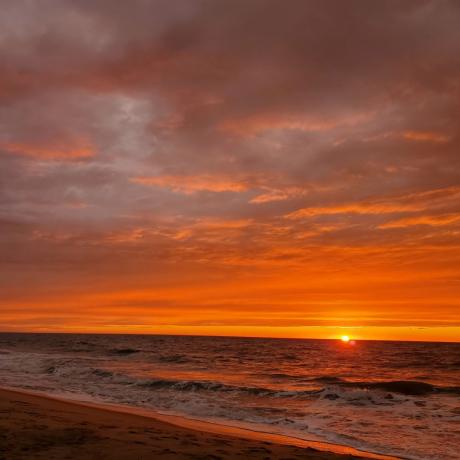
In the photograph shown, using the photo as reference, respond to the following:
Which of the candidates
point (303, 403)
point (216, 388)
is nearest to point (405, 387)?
point (303, 403)

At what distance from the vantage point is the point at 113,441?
34.4 feet

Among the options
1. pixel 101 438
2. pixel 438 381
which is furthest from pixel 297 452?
pixel 438 381

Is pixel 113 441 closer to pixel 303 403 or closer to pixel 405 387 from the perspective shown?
pixel 303 403

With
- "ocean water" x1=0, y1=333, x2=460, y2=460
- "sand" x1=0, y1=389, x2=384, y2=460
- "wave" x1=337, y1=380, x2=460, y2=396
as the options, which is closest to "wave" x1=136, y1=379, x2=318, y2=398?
"ocean water" x1=0, y1=333, x2=460, y2=460

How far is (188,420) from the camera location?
56.1 ft

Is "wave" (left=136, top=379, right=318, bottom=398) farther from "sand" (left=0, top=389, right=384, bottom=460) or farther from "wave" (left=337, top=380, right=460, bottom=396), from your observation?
"sand" (left=0, top=389, right=384, bottom=460)

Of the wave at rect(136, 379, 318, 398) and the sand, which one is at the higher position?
the sand

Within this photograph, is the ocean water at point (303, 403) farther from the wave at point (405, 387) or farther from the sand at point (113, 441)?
the sand at point (113, 441)

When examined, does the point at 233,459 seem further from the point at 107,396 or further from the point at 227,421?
the point at 107,396

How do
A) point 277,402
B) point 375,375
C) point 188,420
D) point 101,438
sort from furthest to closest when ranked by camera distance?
point 375,375, point 277,402, point 188,420, point 101,438

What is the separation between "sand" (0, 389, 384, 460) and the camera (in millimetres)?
9086

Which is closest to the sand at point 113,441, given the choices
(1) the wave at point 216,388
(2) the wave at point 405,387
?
(1) the wave at point 216,388

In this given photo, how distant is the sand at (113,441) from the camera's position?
9.09 m

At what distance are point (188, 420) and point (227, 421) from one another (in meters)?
1.41
